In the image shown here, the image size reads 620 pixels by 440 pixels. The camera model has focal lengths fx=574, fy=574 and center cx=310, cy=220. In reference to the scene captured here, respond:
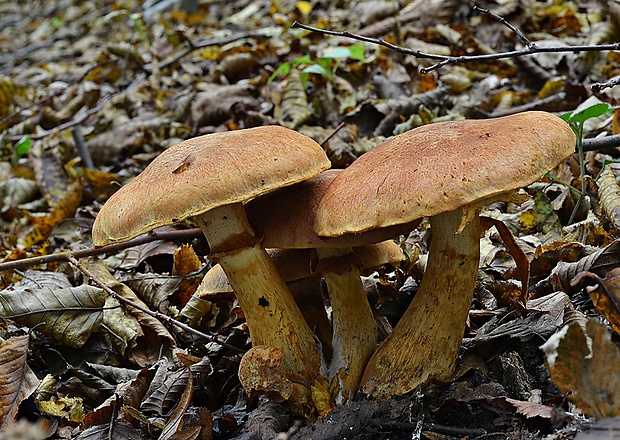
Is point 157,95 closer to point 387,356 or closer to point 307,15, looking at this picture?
point 307,15

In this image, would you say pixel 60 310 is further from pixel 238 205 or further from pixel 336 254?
pixel 336 254

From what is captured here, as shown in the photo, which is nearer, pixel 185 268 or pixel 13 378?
pixel 13 378

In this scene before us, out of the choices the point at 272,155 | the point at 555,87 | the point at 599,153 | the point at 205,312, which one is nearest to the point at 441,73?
the point at 555,87

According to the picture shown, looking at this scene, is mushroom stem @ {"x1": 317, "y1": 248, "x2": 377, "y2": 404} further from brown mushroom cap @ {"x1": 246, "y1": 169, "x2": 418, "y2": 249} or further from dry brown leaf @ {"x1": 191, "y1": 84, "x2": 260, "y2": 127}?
dry brown leaf @ {"x1": 191, "y1": 84, "x2": 260, "y2": 127}

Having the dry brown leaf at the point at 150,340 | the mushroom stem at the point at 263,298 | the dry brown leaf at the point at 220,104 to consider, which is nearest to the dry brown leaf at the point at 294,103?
the dry brown leaf at the point at 220,104

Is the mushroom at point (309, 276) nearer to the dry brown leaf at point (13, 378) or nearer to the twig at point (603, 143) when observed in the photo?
the dry brown leaf at point (13, 378)

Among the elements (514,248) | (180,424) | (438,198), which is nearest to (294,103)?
(514,248)
